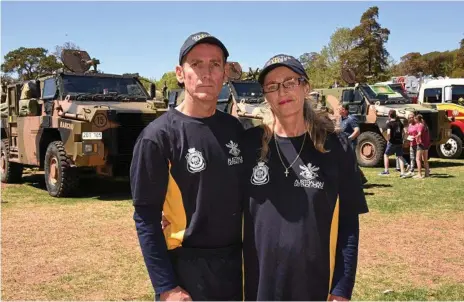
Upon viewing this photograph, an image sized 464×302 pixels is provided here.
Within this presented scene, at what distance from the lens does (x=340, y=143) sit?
6.74ft

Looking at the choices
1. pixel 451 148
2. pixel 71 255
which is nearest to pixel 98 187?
pixel 71 255

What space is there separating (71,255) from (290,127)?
385cm

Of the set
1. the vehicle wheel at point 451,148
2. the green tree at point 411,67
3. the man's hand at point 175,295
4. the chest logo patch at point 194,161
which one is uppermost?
the green tree at point 411,67

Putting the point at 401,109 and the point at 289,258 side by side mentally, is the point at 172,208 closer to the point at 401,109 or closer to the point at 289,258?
the point at 289,258

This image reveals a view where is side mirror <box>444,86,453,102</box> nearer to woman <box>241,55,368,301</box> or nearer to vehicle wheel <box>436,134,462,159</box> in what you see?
vehicle wheel <box>436,134,462,159</box>

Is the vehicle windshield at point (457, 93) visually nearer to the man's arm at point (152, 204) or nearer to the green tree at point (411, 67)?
the man's arm at point (152, 204)

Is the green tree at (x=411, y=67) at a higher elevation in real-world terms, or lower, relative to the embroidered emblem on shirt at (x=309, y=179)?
higher

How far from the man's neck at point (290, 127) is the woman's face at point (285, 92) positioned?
0.07 feet

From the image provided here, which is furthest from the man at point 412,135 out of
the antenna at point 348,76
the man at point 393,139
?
the antenna at point 348,76

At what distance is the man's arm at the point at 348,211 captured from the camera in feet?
6.55

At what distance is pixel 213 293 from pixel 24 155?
29.0 feet

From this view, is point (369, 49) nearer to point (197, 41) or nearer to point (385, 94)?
point (385, 94)

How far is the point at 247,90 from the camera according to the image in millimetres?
11570

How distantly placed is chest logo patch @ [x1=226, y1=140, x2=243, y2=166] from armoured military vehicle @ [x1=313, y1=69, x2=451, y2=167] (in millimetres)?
10819
